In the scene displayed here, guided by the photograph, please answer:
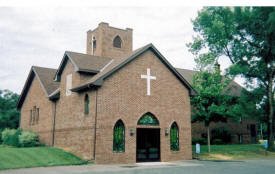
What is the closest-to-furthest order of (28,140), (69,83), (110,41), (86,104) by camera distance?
(86,104)
(69,83)
(28,140)
(110,41)

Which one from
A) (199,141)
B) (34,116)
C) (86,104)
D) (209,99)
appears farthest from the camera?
(199,141)

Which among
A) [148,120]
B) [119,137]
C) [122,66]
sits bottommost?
[119,137]

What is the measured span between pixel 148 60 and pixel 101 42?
10.6m

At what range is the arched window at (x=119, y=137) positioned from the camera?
62.1 ft

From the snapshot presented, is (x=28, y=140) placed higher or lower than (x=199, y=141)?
higher

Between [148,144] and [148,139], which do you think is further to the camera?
[148,139]

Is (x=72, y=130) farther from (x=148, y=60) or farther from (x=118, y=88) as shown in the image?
(x=148, y=60)

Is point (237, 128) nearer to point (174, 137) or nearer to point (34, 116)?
point (174, 137)

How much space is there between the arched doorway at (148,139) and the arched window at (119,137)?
1.45m

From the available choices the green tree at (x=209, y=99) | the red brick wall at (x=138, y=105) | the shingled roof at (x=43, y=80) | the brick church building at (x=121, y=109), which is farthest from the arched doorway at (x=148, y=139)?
the shingled roof at (x=43, y=80)

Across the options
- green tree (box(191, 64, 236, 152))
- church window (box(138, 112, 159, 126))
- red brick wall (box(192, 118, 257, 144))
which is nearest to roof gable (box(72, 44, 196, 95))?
green tree (box(191, 64, 236, 152))

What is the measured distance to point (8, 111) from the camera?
4522cm

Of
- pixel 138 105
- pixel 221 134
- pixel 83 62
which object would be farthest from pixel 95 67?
pixel 221 134

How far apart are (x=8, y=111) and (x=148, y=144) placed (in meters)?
32.0
